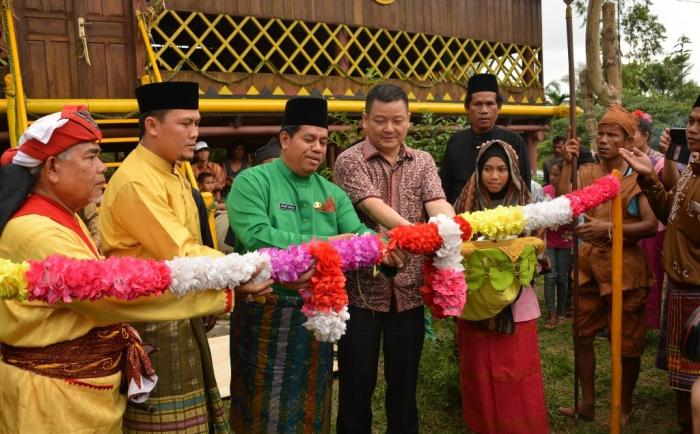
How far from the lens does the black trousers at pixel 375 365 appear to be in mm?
3428

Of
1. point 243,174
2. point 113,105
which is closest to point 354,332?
point 243,174

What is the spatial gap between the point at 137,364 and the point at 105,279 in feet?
1.81

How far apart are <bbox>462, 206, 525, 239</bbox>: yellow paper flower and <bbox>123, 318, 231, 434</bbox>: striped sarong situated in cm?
140

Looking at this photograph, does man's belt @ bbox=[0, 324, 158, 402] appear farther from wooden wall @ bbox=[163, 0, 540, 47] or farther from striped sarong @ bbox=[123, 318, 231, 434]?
wooden wall @ bbox=[163, 0, 540, 47]

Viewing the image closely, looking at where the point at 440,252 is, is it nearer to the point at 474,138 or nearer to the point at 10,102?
the point at 474,138

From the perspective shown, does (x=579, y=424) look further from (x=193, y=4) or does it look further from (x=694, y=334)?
(x=193, y=4)

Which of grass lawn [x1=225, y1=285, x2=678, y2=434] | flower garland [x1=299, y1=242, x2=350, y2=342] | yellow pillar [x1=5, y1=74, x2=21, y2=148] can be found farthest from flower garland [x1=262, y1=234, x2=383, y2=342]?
yellow pillar [x1=5, y1=74, x2=21, y2=148]

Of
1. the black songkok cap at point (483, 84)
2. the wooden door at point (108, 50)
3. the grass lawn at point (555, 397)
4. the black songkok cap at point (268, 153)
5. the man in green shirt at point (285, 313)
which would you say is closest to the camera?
Answer: the man in green shirt at point (285, 313)

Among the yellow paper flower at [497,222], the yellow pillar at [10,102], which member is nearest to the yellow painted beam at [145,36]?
the yellow pillar at [10,102]

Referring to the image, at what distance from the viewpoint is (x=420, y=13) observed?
36.4 ft

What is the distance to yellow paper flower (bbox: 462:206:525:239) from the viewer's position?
3080 mm

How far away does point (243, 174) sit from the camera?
10.2ft

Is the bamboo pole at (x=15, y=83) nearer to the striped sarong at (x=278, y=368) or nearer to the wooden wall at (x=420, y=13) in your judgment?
the wooden wall at (x=420, y=13)

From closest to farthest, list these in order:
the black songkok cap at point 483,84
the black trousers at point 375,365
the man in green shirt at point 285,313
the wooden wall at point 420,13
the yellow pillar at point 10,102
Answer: the man in green shirt at point 285,313
the black trousers at point 375,365
the black songkok cap at point 483,84
the yellow pillar at point 10,102
the wooden wall at point 420,13
